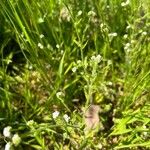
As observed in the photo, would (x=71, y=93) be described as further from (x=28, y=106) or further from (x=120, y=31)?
(x=120, y=31)

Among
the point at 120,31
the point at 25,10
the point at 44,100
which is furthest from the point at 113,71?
the point at 25,10

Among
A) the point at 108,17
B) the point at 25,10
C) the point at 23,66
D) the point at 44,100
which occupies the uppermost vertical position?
the point at 25,10

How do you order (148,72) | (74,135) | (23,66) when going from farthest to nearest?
(23,66)
(74,135)
(148,72)

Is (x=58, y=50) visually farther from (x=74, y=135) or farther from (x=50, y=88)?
(x=74, y=135)

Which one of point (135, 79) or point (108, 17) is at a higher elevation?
point (108, 17)

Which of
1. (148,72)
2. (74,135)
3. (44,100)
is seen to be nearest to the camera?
(148,72)

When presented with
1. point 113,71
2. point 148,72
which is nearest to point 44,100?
point 113,71

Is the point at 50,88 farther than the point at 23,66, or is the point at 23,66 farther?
the point at 23,66
